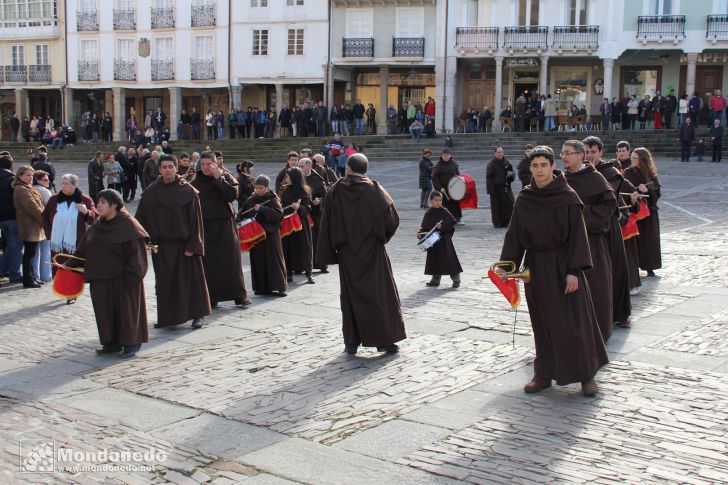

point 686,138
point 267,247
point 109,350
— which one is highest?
point 686,138

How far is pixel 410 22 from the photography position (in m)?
42.6

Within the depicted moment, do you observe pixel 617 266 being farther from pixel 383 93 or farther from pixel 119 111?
pixel 119 111

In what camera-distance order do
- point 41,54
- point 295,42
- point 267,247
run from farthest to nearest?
point 41,54, point 295,42, point 267,247

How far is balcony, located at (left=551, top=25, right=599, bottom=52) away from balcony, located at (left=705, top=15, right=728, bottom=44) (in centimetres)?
451

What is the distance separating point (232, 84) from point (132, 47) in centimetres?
693

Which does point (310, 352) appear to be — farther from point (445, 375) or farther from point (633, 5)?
point (633, 5)

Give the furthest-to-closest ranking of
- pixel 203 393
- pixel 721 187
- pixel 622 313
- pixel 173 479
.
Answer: pixel 721 187 < pixel 622 313 < pixel 203 393 < pixel 173 479

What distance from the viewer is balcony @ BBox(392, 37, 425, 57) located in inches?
1658

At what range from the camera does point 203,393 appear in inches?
292

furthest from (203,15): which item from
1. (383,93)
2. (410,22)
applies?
(410,22)

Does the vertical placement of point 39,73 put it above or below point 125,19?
below

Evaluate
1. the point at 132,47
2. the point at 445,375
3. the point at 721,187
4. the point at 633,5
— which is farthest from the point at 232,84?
the point at 445,375

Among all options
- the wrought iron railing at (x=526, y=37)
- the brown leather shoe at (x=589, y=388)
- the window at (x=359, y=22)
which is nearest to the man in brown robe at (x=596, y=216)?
the brown leather shoe at (x=589, y=388)

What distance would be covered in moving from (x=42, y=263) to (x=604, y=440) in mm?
9757
